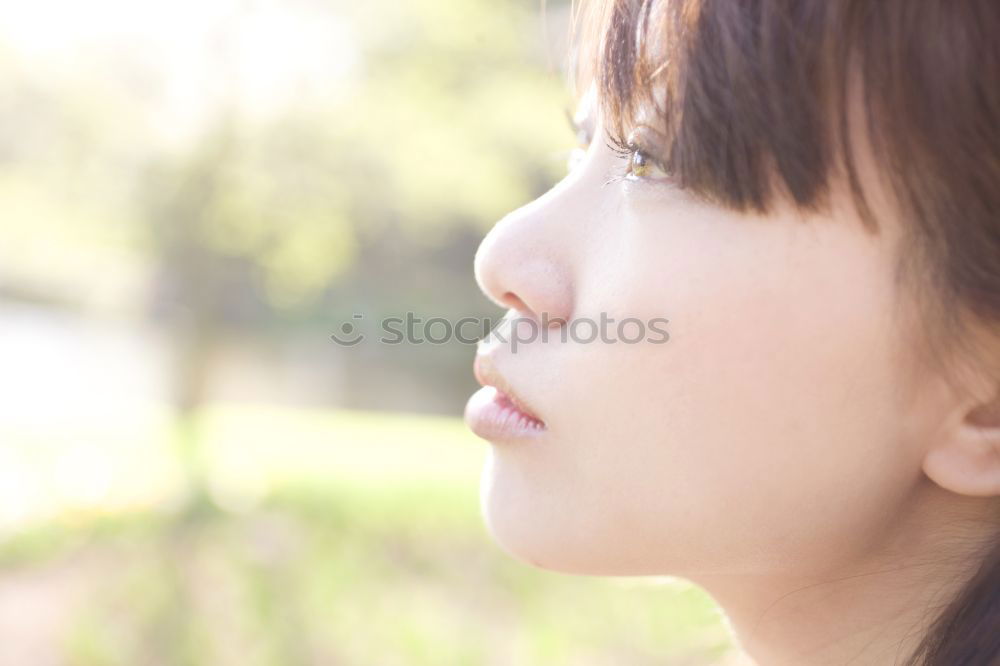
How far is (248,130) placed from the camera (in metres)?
5.05

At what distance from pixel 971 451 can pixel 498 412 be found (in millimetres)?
450

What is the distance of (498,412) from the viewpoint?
1.01 metres

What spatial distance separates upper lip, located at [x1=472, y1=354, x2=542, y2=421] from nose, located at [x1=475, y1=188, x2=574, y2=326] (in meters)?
0.07

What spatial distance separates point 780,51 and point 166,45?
460cm

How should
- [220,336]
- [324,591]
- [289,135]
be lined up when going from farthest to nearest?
1. [220,336]
2. [289,135]
3. [324,591]

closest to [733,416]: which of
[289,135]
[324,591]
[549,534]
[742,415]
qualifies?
[742,415]

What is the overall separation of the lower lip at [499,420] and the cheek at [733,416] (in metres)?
0.04

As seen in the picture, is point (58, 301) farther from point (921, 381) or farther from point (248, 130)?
point (921, 381)

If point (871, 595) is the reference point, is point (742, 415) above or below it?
above

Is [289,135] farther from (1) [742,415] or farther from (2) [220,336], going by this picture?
(1) [742,415]

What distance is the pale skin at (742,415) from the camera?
867mm

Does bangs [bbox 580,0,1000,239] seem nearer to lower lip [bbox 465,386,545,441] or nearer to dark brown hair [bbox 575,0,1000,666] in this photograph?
dark brown hair [bbox 575,0,1000,666]

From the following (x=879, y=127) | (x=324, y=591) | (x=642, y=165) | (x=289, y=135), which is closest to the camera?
(x=879, y=127)

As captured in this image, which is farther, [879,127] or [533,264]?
[533,264]
